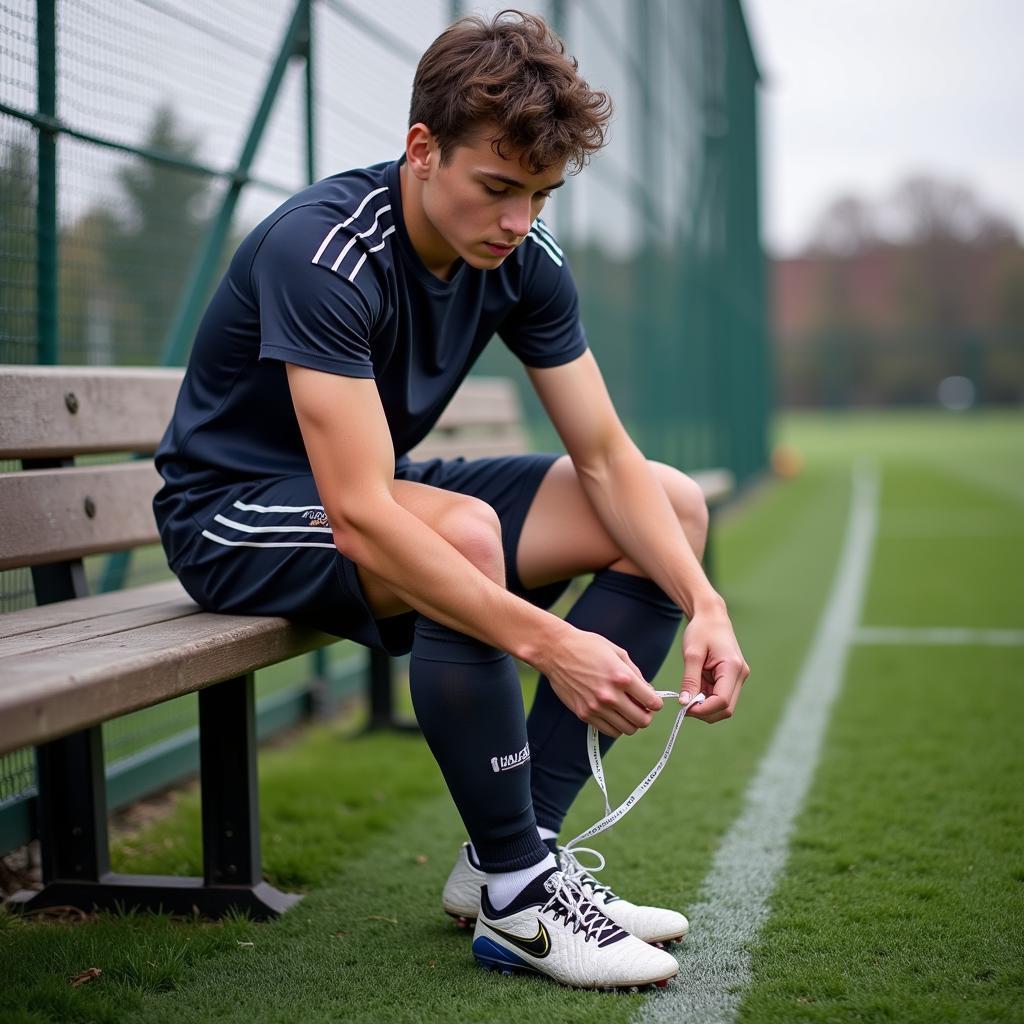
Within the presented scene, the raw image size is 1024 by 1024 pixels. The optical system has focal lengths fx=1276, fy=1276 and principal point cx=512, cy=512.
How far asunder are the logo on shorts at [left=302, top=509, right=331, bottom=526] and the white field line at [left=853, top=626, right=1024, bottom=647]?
3525 mm

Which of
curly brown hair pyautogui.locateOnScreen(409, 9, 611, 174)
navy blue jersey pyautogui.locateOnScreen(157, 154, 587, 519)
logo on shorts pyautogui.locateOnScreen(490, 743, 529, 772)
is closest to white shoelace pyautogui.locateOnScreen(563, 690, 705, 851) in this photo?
logo on shorts pyautogui.locateOnScreen(490, 743, 529, 772)

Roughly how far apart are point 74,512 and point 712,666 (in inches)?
49.6

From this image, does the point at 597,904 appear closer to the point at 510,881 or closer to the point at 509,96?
the point at 510,881

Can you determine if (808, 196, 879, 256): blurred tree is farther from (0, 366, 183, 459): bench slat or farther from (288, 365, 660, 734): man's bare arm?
(288, 365, 660, 734): man's bare arm

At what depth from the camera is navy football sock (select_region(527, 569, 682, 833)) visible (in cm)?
225

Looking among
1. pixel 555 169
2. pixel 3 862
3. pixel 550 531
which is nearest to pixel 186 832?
pixel 3 862

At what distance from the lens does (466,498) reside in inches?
79.3

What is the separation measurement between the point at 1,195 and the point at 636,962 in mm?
1922

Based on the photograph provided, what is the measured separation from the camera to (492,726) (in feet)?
6.25

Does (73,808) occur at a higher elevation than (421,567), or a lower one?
lower

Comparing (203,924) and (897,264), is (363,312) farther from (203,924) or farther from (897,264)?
(897,264)

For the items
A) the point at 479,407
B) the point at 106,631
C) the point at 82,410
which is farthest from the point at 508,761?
the point at 479,407

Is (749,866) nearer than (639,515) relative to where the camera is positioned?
No

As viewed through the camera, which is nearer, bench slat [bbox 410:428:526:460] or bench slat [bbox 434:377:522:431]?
bench slat [bbox 410:428:526:460]
